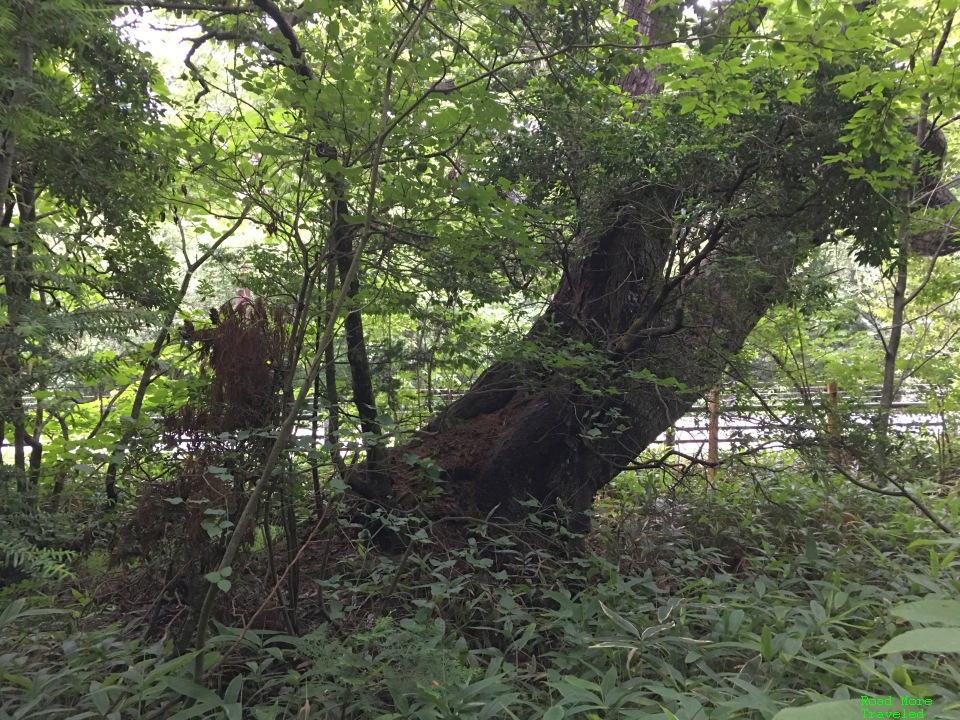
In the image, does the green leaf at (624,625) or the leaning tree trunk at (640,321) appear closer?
the green leaf at (624,625)

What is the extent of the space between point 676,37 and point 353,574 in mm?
3052

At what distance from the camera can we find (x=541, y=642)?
278cm

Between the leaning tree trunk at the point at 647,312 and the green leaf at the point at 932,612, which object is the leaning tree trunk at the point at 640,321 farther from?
the green leaf at the point at 932,612

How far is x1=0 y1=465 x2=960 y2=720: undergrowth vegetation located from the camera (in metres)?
2.04

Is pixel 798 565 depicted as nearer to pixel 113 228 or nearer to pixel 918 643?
pixel 918 643

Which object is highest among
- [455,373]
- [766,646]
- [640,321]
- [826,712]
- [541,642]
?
[640,321]

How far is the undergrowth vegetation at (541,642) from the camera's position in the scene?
2.04 m

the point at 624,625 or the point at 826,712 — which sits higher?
the point at 826,712

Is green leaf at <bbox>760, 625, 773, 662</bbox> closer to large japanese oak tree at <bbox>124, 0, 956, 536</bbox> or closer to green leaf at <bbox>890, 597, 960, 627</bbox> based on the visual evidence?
green leaf at <bbox>890, 597, 960, 627</bbox>

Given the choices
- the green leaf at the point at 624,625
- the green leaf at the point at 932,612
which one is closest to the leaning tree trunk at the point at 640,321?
the green leaf at the point at 624,625

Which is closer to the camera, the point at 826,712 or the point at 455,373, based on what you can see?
the point at 826,712

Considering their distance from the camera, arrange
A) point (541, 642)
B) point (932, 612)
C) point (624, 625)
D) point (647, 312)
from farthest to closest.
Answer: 1. point (647, 312)
2. point (541, 642)
3. point (624, 625)
4. point (932, 612)

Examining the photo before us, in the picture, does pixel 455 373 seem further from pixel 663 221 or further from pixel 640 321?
pixel 663 221

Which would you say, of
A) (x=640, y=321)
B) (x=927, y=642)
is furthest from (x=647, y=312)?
(x=927, y=642)
